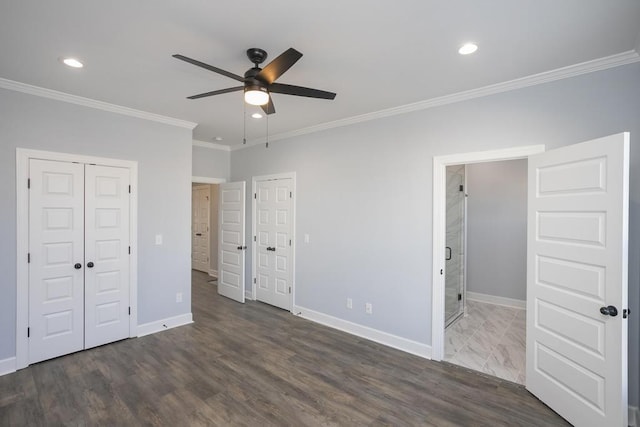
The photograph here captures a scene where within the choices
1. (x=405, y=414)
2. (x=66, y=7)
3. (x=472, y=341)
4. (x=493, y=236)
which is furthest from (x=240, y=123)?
(x=493, y=236)

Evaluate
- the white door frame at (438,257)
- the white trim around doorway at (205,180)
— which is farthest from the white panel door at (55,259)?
the white door frame at (438,257)

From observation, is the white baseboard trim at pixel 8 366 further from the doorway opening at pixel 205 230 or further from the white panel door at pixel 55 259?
the doorway opening at pixel 205 230

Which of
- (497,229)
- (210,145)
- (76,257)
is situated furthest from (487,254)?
(76,257)

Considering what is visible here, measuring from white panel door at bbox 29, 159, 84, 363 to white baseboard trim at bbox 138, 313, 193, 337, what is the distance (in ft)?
2.08

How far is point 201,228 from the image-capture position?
788 centimetres

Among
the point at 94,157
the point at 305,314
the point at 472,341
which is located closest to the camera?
the point at 94,157

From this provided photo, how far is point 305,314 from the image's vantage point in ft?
15.2

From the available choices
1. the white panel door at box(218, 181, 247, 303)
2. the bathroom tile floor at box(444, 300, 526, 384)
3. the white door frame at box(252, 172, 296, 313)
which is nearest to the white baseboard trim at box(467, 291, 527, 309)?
the bathroom tile floor at box(444, 300, 526, 384)

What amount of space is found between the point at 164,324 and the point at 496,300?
17.8ft

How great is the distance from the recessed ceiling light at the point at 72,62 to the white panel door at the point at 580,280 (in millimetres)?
4028

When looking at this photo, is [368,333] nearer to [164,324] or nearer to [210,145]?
[164,324]

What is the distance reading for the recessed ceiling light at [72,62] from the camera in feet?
8.27

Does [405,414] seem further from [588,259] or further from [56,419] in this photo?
[56,419]

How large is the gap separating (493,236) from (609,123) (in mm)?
3298
